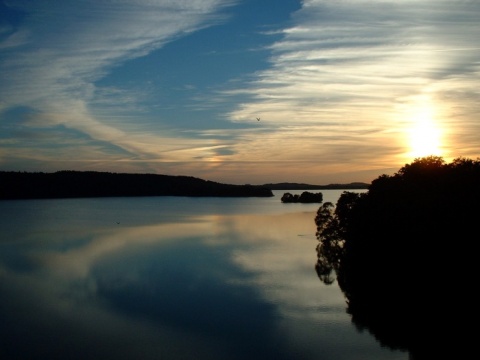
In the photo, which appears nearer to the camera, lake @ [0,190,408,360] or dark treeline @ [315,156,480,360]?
lake @ [0,190,408,360]

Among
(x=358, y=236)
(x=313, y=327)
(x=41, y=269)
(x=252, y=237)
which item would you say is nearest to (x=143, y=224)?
(x=252, y=237)

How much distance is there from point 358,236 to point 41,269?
1141 inches

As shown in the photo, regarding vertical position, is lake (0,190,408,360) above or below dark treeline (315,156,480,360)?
below

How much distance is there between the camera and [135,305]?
30.6 metres

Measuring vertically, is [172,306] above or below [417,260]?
below

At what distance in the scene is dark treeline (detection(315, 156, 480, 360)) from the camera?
80.1 ft

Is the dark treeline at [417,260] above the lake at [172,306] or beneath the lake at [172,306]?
above

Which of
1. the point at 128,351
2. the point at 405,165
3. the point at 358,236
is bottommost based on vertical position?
the point at 128,351

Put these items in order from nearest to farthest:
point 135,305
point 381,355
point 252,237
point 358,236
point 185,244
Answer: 1. point 381,355
2. point 135,305
3. point 358,236
4. point 185,244
5. point 252,237

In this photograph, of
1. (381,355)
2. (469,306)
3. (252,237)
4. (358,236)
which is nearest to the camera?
(381,355)

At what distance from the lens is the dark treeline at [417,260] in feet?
80.1

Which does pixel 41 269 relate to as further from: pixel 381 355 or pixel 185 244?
pixel 381 355

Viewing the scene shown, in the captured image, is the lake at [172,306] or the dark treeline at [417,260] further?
the dark treeline at [417,260]

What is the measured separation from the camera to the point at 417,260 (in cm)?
3034
